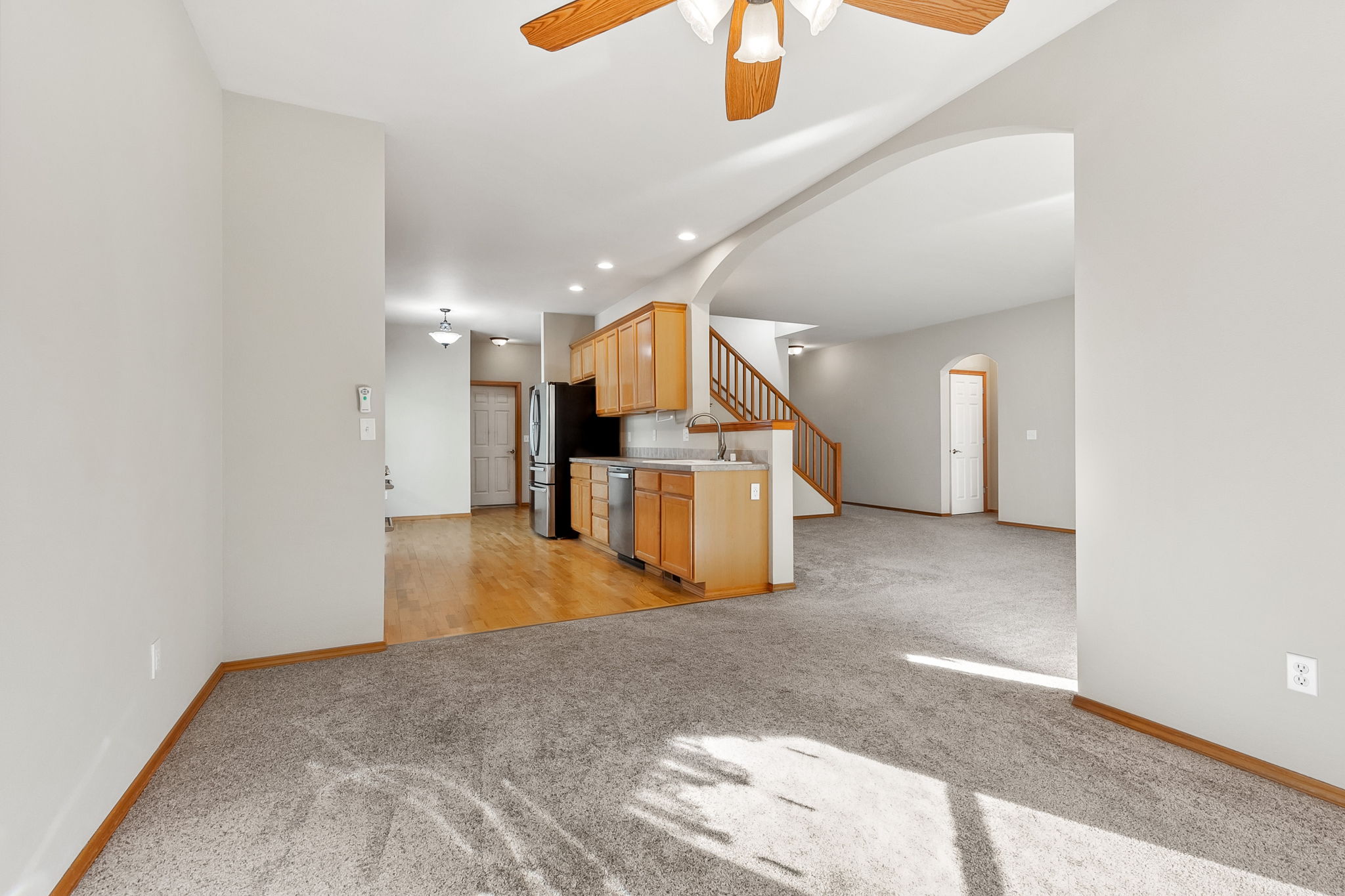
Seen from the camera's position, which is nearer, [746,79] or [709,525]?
[746,79]

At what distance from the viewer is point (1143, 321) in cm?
215

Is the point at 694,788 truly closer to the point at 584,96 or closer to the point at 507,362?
the point at 584,96

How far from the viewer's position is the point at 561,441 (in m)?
6.87

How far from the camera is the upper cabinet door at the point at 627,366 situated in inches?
231

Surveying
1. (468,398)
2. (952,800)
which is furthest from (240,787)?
(468,398)

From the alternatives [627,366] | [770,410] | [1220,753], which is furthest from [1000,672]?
[770,410]

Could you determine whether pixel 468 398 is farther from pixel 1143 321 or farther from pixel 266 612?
pixel 1143 321

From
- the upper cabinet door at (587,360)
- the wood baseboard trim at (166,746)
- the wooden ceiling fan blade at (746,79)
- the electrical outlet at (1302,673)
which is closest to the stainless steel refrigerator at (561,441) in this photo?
the upper cabinet door at (587,360)

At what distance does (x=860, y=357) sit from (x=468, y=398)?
617cm

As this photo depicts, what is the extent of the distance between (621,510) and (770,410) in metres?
3.59

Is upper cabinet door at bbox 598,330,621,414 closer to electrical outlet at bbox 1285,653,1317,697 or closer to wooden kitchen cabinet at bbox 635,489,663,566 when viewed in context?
wooden kitchen cabinet at bbox 635,489,663,566

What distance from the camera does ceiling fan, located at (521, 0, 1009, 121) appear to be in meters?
1.78

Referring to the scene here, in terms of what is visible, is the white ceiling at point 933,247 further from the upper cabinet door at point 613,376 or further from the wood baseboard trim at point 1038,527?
the wood baseboard trim at point 1038,527

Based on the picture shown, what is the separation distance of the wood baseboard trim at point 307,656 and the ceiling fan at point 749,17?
2.78 meters
